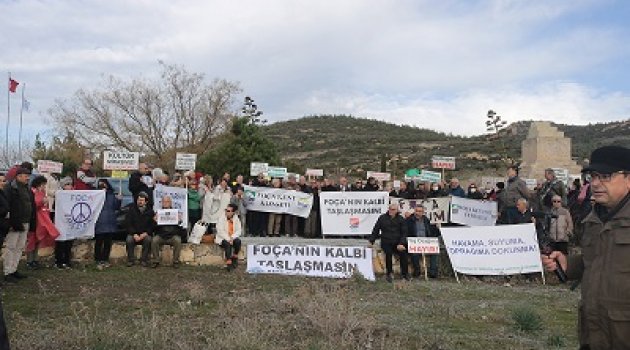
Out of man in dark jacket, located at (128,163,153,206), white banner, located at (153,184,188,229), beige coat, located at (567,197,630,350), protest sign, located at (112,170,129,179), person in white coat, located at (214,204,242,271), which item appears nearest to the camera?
beige coat, located at (567,197,630,350)

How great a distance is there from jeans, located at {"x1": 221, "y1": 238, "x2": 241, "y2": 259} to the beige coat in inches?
399

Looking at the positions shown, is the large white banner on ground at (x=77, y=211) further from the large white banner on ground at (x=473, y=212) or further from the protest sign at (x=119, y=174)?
the large white banner on ground at (x=473, y=212)

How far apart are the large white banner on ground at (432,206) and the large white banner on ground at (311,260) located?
295 cm

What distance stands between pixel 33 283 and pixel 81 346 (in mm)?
5075

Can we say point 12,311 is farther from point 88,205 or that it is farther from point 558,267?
point 558,267

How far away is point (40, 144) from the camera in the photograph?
4156 centimetres

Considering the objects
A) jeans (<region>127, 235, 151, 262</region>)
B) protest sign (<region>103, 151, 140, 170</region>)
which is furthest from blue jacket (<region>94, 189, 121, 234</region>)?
protest sign (<region>103, 151, 140, 170</region>)

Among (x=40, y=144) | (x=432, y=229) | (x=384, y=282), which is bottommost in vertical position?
(x=384, y=282)

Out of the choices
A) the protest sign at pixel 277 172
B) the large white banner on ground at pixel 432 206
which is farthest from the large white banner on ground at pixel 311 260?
the protest sign at pixel 277 172

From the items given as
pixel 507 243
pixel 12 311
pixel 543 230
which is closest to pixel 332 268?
pixel 507 243

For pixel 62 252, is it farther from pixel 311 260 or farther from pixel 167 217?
pixel 311 260

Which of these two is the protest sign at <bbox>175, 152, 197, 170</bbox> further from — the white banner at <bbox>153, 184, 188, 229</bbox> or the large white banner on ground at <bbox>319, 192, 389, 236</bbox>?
the large white banner on ground at <bbox>319, 192, 389, 236</bbox>

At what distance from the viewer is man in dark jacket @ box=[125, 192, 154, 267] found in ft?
42.3

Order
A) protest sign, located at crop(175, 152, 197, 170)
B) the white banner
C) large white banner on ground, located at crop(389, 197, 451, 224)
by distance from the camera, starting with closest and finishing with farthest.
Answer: the white banner, large white banner on ground, located at crop(389, 197, 451, 224), protest sign, located at crop(175, 152, 197, 170)
